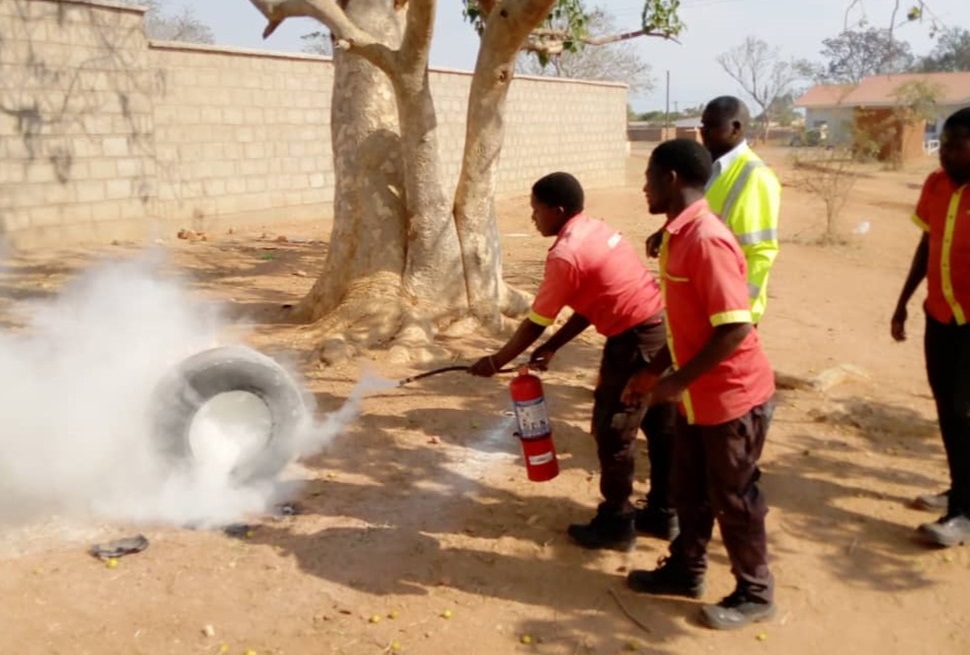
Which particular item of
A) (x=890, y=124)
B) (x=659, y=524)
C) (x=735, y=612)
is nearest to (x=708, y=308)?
(x=735, y=612)

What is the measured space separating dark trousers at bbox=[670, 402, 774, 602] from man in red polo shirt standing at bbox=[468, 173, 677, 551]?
31cm

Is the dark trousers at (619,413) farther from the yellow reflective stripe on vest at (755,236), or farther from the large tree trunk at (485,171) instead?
the large tree trunk at (485,171)

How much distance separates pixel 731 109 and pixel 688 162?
3.85ft

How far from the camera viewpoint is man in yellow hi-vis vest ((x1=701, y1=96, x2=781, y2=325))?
4125 millimetres

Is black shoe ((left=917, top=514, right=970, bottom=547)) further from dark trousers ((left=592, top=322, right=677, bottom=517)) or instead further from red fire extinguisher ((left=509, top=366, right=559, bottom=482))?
red fire extinguisher ((left=509, top=366, right=559, bottom=482))

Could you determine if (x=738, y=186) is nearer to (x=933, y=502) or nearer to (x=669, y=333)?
(x=669, y=333)

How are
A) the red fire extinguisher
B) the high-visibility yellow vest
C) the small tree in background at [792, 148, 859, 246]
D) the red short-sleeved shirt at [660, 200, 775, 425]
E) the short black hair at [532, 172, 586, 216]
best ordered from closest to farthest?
the red short-sleeved shirt at [660, 200, 775, 425], the short black hair at [532, 172, 586, 216], the red fire extinguisher, the high-visibility yellow vest, the small tree in background at [792, 148, 859, 246]

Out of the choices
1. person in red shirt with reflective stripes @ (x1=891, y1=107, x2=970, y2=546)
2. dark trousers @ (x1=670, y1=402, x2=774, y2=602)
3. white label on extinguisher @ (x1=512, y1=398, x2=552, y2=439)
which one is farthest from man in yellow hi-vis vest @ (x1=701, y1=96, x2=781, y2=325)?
white label on extinguisher @ (x1=512, y1=398, x2=552, y2=439)

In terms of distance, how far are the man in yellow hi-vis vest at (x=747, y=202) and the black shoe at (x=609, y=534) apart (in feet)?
3.57

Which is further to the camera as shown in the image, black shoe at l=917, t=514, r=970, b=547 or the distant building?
the distant building

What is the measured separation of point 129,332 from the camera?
19.1ft

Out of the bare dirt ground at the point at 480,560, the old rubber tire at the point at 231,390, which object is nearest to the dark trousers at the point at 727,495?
the bare dirt ground at the point at 480,560

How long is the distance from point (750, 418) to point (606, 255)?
0.91 m

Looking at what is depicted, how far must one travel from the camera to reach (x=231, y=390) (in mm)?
4453
